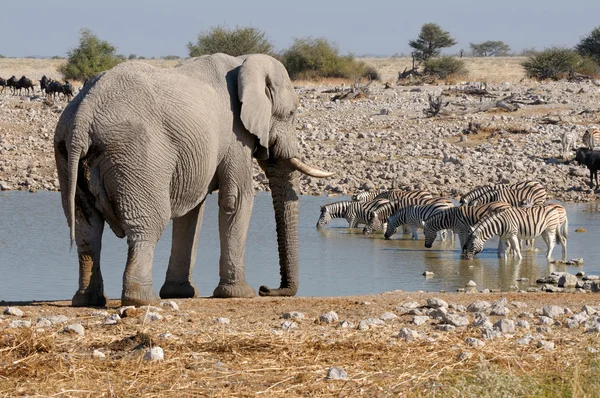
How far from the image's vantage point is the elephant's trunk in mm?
9509

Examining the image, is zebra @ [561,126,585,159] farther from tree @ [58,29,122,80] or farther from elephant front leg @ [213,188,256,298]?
tree @ [58,29,122,80]

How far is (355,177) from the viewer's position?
20.5 metres

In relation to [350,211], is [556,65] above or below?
above

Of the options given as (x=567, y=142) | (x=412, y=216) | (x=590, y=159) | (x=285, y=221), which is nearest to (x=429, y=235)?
(x=412, y=216)

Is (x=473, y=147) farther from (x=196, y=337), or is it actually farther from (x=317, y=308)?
(x=196, y=337)

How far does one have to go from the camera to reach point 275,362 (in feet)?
19.9

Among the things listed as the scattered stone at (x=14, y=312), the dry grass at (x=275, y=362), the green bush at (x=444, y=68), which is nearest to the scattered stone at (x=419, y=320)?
the dry grass at (x=275, y=362)

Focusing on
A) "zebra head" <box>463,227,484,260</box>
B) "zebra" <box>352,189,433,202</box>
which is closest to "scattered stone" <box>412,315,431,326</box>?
"zebra head" <box>463,227,484,260</box>

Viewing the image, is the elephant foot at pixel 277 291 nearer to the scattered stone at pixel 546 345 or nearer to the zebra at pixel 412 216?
the scattered stone at pixel 546 345

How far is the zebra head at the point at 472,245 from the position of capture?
541 inches

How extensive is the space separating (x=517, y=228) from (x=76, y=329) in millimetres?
8063

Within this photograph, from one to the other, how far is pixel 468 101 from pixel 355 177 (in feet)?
29.9

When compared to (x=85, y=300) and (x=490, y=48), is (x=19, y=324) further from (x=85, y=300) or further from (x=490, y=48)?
(x=490, y=48)

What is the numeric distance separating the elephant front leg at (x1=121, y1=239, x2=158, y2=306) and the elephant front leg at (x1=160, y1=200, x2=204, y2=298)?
108 cm
